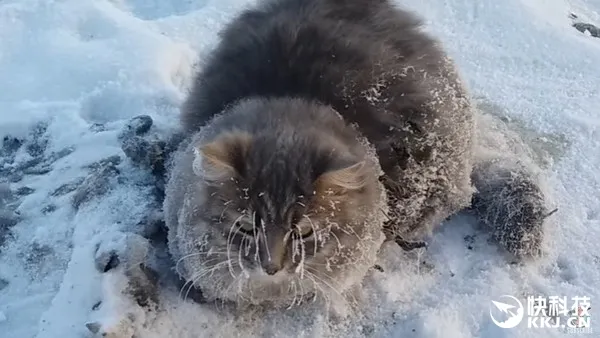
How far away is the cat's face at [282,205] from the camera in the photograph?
6.46 ft

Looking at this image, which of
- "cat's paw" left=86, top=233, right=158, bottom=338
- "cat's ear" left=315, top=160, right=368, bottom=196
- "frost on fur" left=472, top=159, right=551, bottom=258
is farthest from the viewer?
"frost on fur" left=472, top=159, right=551, bottom=258

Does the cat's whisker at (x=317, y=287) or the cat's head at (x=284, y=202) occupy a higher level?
the cat's head at (x=284, y=202)

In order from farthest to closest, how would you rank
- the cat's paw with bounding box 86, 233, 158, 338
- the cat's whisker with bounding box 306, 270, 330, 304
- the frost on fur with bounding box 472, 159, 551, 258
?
the frost on fur with bounding box 472, 159, 551, 258, the cat's paw with bounding box 86, 233, 158, 338, the cat's whisker with bounding box 306, 270, 330, 304

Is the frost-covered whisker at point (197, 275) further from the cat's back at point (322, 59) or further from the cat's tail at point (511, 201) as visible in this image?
the cat's tail at point (511, 201)

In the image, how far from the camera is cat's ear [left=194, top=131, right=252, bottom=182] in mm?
1960

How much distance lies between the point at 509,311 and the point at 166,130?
1.57 metres

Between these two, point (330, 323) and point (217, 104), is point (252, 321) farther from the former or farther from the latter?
point (217, 104)

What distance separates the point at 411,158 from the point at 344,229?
55 centimetres

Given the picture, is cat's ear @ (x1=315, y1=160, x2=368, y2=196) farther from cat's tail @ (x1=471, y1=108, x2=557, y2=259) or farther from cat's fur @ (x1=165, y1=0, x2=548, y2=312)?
cat's tail @ (x1=471, y1=108, x2=557, y2=259)

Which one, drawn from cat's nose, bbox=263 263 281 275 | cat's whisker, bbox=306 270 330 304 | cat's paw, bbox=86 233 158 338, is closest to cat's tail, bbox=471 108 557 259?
cat's whisker, bbox=306 270 330 304

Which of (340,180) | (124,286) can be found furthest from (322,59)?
(124,286)

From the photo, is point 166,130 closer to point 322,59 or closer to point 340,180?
point 322,59

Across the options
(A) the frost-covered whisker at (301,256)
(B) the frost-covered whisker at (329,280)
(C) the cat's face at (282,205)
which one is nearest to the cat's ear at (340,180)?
(C) the cat's face at (282,205)

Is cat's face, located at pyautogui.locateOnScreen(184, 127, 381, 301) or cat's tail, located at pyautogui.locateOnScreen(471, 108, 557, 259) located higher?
cat's face, located at pyautogui.locateOnScreen(184, 127, 381, 301)
